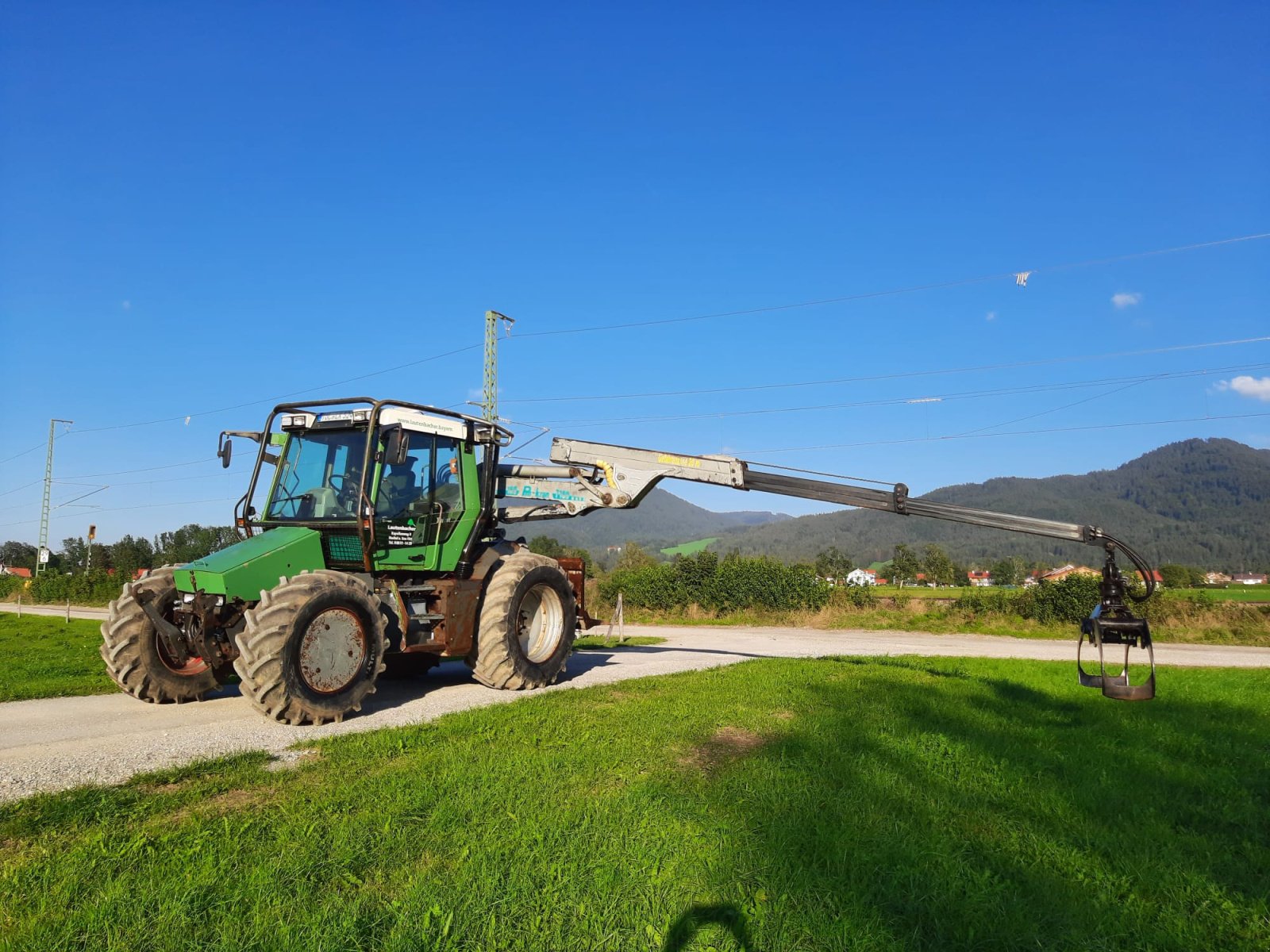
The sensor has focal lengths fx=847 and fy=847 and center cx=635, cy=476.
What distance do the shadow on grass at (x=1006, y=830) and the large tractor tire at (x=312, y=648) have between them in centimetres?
420

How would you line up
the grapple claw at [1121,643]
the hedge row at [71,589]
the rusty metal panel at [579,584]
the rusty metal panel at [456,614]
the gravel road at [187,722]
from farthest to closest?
Answer: the hedge row at [71,589] < the rusty metal panel at [579,584] < the rusty metal panel at [456,614] < the grapple claw at [1121,643] < the gravel road at [187,722]

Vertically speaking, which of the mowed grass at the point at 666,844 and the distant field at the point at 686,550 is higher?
the distant field at the point at 686,550

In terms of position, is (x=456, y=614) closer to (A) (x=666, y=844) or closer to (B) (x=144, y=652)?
(B) (x=144, y=652)

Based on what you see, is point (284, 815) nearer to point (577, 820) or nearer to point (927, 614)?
point (577, 820)

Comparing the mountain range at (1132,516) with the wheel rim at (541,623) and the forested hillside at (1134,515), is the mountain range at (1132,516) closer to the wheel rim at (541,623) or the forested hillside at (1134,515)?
the forested hillside at (1134,515)

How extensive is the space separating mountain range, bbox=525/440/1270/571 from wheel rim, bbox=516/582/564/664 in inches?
2800

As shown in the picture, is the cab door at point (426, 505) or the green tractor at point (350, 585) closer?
the green tractor at point (350, 585)

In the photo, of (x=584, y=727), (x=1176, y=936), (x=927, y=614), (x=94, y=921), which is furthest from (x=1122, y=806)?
(x=927, y=614)

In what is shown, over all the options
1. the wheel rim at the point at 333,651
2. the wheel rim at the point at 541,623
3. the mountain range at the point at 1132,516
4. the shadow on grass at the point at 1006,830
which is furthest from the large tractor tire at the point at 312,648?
the mountain range at the point at 1132,516

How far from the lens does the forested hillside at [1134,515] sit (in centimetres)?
9562

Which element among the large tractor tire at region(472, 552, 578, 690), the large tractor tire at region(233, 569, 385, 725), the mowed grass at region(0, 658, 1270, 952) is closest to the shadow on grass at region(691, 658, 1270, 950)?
the mowed grass at region(0, 658, 1270, 952)

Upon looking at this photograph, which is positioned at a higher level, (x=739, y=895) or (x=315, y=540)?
(x=315, y=540)

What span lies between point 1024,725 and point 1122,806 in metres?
2.78

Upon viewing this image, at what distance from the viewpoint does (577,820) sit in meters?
4.85
